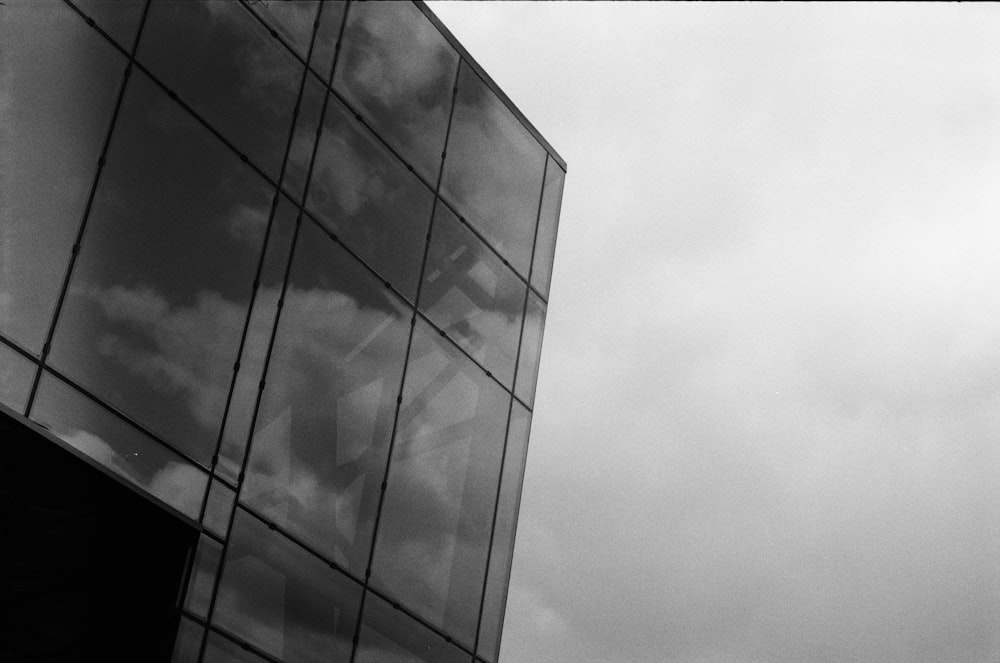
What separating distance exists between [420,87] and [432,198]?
1942mm

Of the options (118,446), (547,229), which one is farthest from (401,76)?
(118,446)

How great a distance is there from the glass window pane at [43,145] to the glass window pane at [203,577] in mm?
3110

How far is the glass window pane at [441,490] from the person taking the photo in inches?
615

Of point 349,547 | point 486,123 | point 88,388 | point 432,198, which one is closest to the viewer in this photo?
point 88,388

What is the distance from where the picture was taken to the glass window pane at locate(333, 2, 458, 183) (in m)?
16.9

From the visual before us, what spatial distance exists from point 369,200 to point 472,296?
107 inches

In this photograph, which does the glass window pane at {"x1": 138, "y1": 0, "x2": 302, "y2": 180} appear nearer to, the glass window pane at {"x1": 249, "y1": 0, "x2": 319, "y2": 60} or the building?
the building

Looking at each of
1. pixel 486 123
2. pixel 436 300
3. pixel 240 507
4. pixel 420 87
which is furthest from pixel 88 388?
pixel 486 123

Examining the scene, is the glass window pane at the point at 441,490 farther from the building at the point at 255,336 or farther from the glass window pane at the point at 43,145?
the glass window pane at the point at 43,145

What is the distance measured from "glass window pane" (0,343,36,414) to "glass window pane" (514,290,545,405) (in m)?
9.46

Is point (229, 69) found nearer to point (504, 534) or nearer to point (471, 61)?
point (471, 61)

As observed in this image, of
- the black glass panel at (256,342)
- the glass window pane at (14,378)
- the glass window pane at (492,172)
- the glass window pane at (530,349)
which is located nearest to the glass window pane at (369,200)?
the black glass panel at (256,342)

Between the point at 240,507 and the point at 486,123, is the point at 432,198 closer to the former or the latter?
the point at 486,123

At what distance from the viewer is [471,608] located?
54.7ft
